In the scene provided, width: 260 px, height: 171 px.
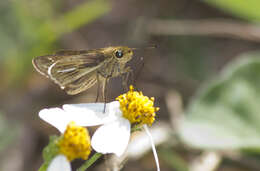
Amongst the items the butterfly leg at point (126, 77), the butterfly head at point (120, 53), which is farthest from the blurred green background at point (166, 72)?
the butterfly head at point (120, 53)

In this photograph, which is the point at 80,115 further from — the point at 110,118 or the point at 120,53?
the point at 120,53

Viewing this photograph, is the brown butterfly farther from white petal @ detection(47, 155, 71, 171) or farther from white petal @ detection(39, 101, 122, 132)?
white petal @ detection(47, 155, 71, 171)

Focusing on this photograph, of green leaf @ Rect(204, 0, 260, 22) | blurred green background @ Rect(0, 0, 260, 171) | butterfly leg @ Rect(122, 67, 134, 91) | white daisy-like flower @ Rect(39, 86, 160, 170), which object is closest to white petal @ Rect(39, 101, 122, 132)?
white daisy-like flower @ Rect(39, 86, 160, 170)

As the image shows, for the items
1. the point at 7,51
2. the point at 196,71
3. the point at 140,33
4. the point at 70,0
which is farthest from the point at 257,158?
the point at 70,0

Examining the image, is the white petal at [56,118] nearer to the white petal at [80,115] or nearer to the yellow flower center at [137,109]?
Answer: the white petal at [80,115]

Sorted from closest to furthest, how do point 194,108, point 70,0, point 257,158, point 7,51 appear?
1. point 257,158
2. point 194,108
3. point 7,51
4. point 70,0

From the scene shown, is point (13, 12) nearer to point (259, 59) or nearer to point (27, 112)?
point (27, 112)
